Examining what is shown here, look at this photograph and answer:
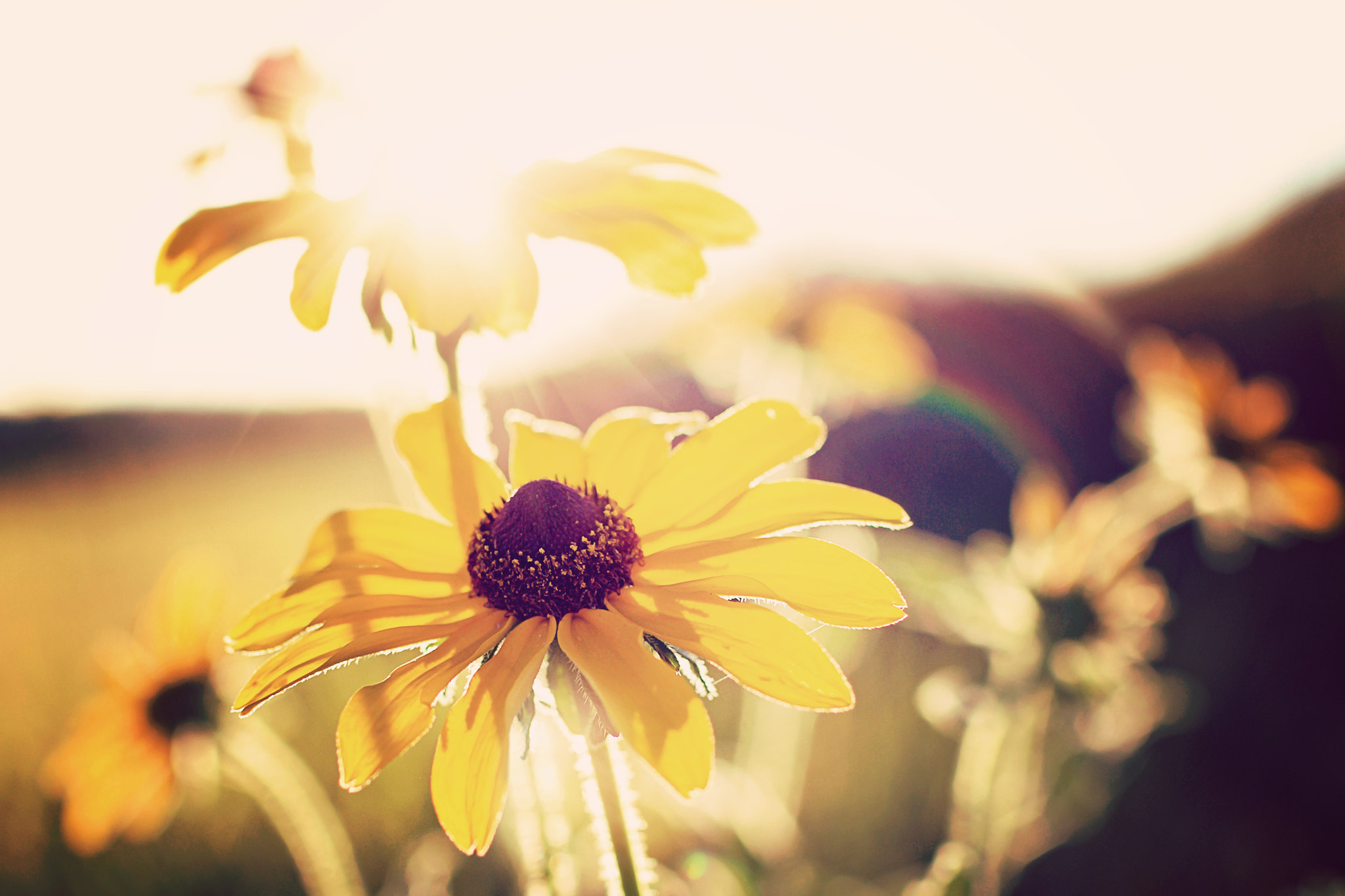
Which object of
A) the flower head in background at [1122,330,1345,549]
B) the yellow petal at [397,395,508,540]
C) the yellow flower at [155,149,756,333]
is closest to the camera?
the yellow flower at [155,149,756,333]

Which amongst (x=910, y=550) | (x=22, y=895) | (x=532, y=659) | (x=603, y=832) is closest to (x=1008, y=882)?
(x=910, y=550)

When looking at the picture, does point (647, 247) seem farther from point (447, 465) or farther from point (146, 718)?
point (146, 718)

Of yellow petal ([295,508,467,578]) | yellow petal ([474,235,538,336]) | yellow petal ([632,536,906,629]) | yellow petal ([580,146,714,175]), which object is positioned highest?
yellow petal ([580,146,714,175])

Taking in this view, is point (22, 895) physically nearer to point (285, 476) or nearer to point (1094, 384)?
point (285, 476)

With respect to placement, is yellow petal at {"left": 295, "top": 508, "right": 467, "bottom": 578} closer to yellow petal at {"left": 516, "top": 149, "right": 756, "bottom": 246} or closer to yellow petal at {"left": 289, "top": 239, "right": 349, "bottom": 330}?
yellow petal at {"left": 289, "top": 239, "right": 349, "bottom": 330}

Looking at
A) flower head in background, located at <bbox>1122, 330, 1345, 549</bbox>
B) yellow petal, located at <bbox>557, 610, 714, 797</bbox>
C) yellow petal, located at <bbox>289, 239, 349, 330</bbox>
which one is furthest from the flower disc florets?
flower head in background, located at <bbox>1122, 330, 1345, 549</bbox>

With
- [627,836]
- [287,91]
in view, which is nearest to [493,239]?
[627,836]
